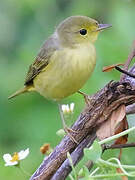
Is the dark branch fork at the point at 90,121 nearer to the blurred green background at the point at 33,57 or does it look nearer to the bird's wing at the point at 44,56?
the blurred green background at the point at 33,57

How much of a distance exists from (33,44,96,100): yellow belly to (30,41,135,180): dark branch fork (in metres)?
0.86

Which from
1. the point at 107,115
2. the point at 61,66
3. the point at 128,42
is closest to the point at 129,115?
A: the point at 107,115

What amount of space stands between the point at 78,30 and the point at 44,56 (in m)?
0.22

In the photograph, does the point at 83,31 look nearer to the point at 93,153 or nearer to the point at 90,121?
the point at 90,121

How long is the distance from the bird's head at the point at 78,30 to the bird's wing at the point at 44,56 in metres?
0.04

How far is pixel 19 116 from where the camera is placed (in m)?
3.49

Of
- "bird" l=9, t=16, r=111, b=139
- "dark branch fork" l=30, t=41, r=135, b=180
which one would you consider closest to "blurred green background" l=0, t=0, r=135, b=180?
"dark branch fork" l=30, t=41, r=135, b=180

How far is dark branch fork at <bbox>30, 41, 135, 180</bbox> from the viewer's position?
4.39 feet

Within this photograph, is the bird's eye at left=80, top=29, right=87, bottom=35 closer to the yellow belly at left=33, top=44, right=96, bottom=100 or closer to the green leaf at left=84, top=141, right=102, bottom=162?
the yellow belly at left=33, top=44, right=96, bottom=100

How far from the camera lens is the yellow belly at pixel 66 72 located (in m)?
2.29

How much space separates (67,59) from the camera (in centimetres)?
245

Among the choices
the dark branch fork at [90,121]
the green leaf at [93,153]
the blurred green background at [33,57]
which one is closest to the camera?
the green leaf at [93,153]

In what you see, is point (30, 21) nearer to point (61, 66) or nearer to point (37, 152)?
→ point (37, 152)

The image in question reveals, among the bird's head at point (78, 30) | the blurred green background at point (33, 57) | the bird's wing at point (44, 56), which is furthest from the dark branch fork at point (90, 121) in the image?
the bird's wing at point (44, 56)
